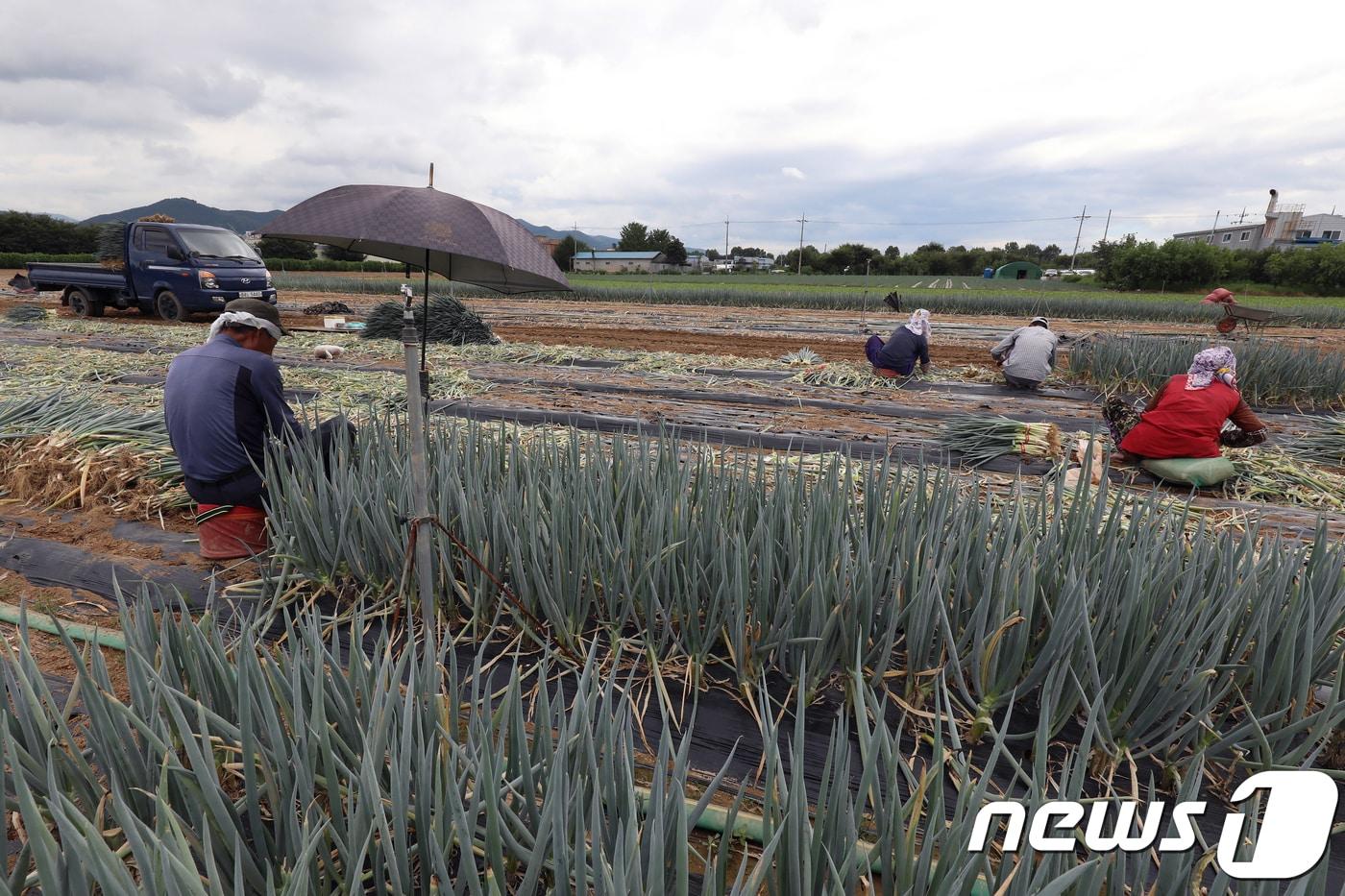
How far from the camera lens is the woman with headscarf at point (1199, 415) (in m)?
3.94

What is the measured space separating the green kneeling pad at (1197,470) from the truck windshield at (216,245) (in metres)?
13.0

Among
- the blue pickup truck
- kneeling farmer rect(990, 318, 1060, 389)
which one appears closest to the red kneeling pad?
kneeling farmer rect(990, 318, 1060, 389)

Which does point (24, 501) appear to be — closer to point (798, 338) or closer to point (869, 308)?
point (798, 338)

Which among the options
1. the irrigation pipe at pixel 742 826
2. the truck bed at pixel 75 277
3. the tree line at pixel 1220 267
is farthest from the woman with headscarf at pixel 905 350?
the tree line at pixel 1220 267

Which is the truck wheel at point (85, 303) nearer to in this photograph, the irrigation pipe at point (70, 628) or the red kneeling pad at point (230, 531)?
the red kneeling pad at point (230, 531)

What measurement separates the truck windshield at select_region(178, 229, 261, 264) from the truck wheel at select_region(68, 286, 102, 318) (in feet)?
8.04

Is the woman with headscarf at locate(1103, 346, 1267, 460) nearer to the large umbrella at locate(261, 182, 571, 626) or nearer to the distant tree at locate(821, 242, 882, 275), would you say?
the large umbrella at locate(261, 182, 571, 626)

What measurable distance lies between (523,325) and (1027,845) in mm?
13516

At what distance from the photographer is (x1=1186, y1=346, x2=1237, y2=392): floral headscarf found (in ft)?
12.8

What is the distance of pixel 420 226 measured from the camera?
2.02 m

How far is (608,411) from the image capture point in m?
5.50

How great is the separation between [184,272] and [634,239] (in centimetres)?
7721

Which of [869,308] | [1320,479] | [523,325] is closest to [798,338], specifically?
[523,325]

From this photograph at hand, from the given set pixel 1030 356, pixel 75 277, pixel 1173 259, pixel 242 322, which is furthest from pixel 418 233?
pixel 1173 259
